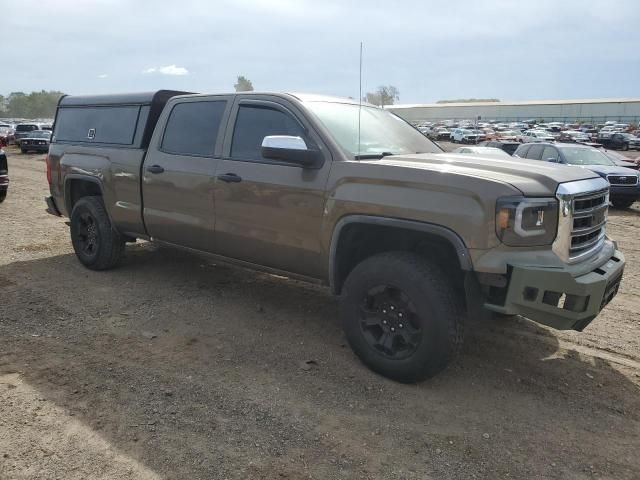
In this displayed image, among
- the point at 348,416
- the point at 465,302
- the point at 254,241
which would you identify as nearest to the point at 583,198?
the point at 465,302

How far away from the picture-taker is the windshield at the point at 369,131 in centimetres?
399

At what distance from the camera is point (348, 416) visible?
3.18m

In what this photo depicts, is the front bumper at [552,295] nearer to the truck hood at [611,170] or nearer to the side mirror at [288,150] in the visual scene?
the side mirror at [288,150]

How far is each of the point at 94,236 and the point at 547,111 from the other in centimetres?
10676

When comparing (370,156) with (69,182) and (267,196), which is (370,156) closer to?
(267,196)

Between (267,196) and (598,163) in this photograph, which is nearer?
(267,196)

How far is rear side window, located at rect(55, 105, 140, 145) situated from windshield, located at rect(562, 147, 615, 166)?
1048 centimetres

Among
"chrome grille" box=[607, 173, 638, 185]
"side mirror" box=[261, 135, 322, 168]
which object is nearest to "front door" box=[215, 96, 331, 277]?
"side mirror" box=[261, 135, 322, 168]

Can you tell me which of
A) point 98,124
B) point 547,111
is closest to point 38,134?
point 98,124

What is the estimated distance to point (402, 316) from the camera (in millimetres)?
3482

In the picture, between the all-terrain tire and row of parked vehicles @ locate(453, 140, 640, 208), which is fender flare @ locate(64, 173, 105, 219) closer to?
the all-terrain tire

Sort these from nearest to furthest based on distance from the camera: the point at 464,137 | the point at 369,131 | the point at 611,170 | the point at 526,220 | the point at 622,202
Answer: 1. the point at 526,220
2. the point at 369,131
3. the point at 611,170
4. the point at 622,202
5. the point at 464,137

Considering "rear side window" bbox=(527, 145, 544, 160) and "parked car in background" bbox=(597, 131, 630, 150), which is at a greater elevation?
"rear side window" bbox=(527, 145, 544, 160)

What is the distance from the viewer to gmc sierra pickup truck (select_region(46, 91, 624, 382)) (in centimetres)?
309
